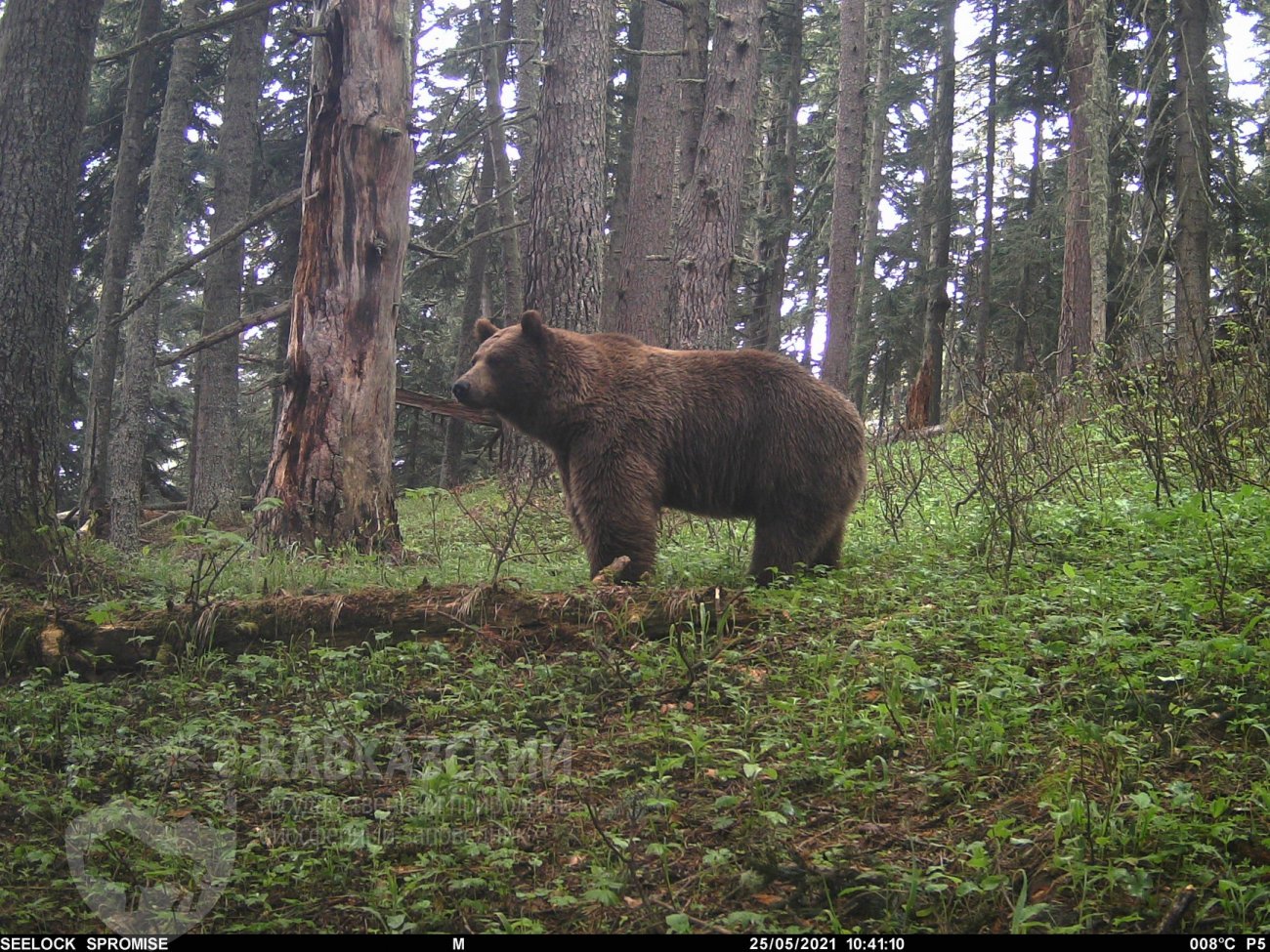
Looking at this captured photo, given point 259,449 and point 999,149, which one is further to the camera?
point 999,149

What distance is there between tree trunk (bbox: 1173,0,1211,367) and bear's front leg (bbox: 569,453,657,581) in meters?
11.1

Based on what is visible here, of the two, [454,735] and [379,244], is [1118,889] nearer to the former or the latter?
[454,735]

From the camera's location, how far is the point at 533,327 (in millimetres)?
7598

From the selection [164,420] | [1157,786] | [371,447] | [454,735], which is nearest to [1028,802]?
[1157,786]

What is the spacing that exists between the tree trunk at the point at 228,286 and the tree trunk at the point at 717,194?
8849 millimetres

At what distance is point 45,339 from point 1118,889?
284 inches

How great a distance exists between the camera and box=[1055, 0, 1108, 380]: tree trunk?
621 inches

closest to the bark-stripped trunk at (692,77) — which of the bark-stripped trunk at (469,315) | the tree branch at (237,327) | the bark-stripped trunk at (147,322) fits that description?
the bark-stripped trunk at (469,315)

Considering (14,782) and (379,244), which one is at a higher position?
(379,244)

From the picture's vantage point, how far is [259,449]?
104ft

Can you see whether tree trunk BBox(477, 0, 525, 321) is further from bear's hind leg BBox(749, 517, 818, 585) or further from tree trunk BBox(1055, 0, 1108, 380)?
bear's hind leg BBox(749, 517, 818, 585)

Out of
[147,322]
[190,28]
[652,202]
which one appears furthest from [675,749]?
[652,202]

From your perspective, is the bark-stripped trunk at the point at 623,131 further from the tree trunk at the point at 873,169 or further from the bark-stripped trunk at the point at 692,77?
the tree trunk at the point at 873,169

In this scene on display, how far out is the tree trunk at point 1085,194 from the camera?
51.7ft
